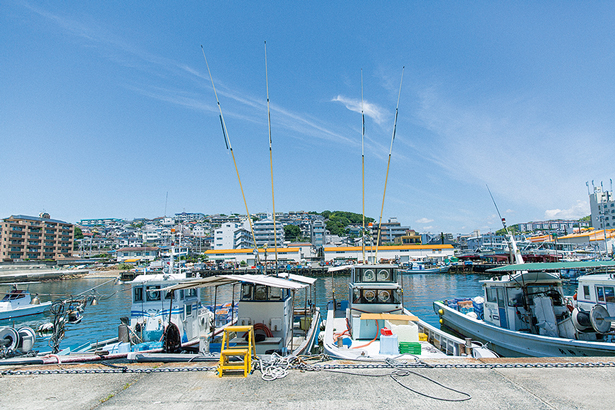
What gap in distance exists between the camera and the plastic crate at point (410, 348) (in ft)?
30.0

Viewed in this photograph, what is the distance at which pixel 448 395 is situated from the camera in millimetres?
5227

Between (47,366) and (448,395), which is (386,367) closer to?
(448,395)

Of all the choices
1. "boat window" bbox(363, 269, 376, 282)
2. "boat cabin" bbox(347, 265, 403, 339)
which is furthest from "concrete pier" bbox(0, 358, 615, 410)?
"boat window" bbox(363, 269, 376, 282)

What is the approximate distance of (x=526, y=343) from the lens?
40.9 ft

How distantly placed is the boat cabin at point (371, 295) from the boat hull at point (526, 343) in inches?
177

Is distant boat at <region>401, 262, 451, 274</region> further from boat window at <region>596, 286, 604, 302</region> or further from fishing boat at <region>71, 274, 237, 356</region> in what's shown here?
fishing boat at <region>71, 274, 237, 356</region>

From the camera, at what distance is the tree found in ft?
511

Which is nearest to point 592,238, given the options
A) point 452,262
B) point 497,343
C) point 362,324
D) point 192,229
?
point 452,262

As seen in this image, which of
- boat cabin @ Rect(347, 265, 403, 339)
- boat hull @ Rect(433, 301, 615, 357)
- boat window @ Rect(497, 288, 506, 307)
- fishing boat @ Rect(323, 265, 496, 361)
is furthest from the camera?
boat window @ Rect(497, 288, 506, 307)

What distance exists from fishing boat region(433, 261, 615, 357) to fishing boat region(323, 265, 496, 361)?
207 cm

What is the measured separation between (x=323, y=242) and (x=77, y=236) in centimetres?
12715

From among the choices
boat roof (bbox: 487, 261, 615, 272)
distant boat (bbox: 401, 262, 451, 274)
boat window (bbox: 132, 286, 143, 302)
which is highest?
boat roof (bbox: 487, 261, 615, 272)

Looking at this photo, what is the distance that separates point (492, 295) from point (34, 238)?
380ft

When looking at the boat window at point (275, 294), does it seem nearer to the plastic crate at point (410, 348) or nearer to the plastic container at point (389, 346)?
the plastic container at point (389, 346)
